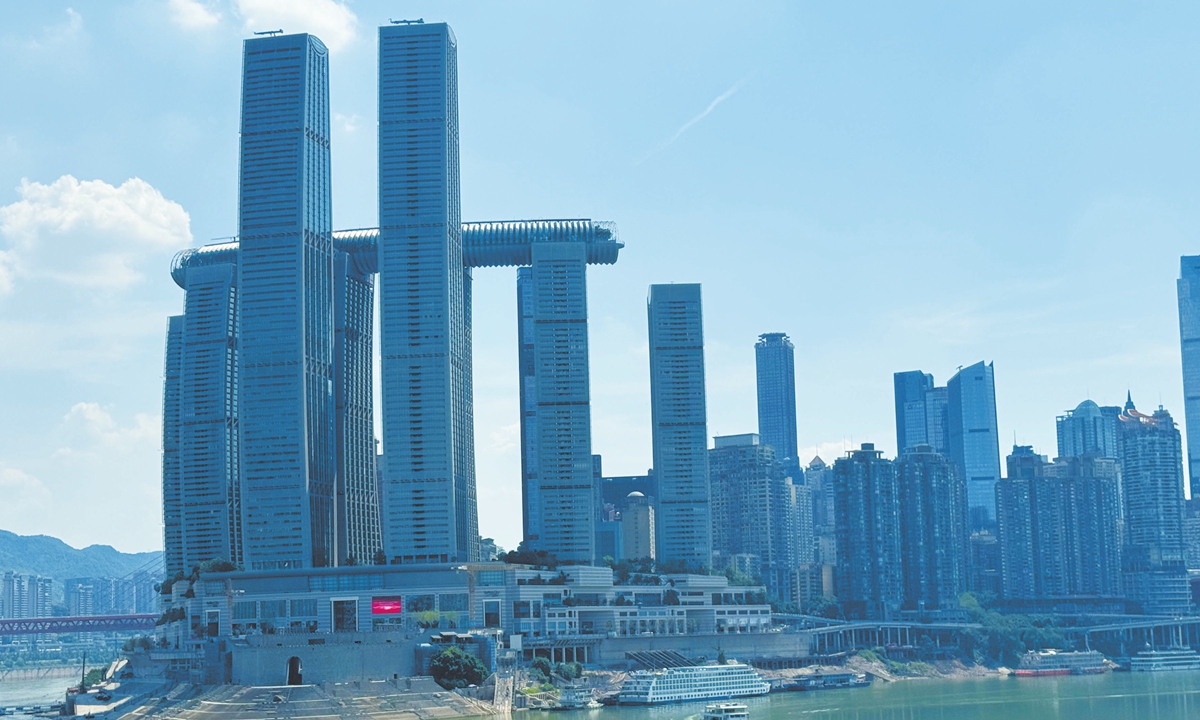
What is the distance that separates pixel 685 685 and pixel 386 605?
38352 mm

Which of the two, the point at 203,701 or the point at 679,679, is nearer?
the point at 203,701

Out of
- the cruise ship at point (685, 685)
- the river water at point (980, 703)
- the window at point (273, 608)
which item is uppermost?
the window at point (273, 608)

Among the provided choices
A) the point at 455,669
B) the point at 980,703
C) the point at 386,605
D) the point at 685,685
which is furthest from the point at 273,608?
the point at 980,703

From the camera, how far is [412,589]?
17238cm

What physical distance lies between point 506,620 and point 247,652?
43769 mm

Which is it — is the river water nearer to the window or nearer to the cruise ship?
the cruise ship

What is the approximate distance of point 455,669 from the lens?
13762cm

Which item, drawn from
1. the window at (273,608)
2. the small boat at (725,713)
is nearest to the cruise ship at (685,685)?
the small boat at (725,713)

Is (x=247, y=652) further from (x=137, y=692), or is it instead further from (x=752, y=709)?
(x=752, y=709)

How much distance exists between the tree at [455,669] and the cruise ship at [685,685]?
55.4 ft

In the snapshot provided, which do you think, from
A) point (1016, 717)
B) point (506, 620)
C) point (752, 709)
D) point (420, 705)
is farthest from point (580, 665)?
point (1016, 717)

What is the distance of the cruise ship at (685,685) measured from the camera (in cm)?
14825

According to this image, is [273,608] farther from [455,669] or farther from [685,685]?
[685,685]

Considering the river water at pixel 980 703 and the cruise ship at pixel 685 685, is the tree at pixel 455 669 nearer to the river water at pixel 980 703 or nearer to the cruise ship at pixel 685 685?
the river water at pixel 980 703
